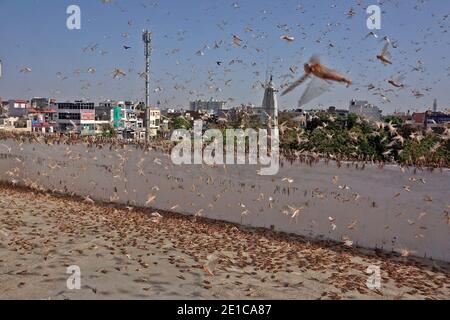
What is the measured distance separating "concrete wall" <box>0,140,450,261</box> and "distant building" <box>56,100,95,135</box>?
67016 millimetres

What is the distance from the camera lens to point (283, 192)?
10094 mm

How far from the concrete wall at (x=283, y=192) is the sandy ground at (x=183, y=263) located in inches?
14.8

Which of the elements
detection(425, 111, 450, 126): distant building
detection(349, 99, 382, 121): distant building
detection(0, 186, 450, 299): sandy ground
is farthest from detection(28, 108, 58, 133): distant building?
detection(0, 186, 450, 299): sandy ground

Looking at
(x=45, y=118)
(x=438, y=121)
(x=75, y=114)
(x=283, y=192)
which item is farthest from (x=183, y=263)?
(x=45, y=118)

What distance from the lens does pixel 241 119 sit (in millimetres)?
17109

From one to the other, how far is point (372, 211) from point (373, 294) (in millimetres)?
2879

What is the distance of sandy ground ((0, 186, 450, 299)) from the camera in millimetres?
6027

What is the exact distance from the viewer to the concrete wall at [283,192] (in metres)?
8.41

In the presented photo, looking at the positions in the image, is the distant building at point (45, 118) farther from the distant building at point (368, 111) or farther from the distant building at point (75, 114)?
the distant building at point (368, 111)

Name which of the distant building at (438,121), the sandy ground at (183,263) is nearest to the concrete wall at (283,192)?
the sandy ground at (183,263)

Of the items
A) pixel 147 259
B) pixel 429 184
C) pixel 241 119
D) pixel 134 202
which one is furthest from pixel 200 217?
pixel 241 119

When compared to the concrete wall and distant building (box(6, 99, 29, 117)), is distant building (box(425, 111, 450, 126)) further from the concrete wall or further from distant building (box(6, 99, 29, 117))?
distant building (box(6, 99, 29, 117))

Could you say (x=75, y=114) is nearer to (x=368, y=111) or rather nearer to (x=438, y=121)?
(x=368, y=111)
